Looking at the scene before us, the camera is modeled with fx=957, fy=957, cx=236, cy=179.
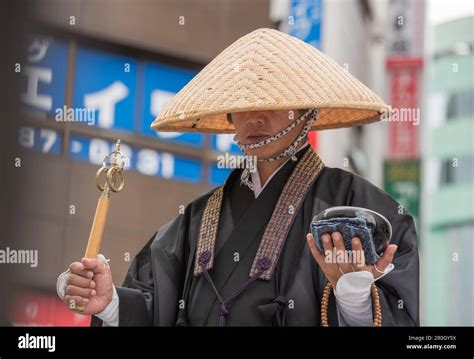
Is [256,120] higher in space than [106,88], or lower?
lower

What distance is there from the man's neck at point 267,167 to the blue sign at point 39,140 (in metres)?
1.73

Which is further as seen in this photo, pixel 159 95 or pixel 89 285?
pixel 159 95

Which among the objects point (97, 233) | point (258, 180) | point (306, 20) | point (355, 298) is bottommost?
point (355, 298)

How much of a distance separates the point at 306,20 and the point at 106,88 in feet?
4.84

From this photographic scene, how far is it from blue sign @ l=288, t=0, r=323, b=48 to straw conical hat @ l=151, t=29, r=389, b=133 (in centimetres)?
246

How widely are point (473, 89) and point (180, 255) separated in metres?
5.13

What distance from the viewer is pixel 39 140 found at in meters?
4.60

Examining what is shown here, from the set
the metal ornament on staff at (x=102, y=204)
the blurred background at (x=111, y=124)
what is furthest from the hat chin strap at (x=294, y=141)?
the blurred background at (x=111, y=124)

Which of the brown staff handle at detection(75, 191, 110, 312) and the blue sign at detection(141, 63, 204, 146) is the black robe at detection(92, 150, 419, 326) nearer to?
the brown staff handle at detection(75, 191, 110, 312)

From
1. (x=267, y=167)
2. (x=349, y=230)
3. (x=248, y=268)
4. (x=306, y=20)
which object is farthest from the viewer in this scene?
(x=306, y=20)

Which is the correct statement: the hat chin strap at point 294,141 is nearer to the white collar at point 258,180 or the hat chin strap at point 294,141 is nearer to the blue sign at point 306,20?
the white collar at point 258,180

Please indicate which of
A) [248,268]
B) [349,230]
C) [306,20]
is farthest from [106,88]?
[349,230]

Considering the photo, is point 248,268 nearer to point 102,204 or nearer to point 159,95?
point 102,204
